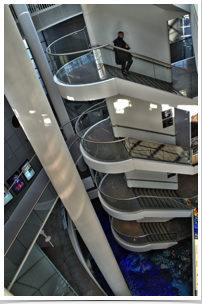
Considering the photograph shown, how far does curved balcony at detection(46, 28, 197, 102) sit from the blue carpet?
25.3 ft

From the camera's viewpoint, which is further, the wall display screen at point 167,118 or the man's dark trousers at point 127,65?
the wall display screen at point 167,118

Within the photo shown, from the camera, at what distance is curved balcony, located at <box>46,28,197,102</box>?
625 centimetres

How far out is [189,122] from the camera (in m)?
10.1

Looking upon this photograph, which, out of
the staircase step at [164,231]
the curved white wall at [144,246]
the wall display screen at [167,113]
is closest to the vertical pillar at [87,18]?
the wall display screen at [167,113]

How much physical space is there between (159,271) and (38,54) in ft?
40.3

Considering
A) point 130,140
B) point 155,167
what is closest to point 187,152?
point 155,167

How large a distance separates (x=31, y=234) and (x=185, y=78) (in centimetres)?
703

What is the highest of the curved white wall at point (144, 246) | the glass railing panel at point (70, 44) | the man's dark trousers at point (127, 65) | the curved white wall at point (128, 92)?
the glass railing panel at point (70, 44)

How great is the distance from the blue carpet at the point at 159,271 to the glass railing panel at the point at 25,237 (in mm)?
5740

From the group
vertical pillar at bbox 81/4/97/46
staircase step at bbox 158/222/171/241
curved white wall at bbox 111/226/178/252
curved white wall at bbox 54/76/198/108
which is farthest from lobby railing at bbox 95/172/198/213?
vertical pillar at bbox 81/4/97/46

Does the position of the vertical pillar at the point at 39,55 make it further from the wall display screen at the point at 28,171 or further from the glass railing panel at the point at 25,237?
the glass railing panel at the point at 25,237

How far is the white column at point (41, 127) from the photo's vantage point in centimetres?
367

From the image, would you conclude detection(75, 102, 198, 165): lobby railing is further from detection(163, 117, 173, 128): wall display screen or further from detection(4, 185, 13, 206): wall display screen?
detection(4, 185, 13, 206): wall display screen

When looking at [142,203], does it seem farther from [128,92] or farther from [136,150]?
[128,92]
